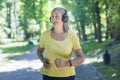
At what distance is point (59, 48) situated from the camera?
187 inches

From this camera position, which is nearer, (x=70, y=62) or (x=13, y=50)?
(x=70, y=62)

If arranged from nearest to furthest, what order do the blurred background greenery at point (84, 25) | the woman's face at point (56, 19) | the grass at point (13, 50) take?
1. the woman's face at point (56, 19)
2. the blurred background greenery at point (84, 25)
3. the grass at point (13, 50)

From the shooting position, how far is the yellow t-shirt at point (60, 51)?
474cm

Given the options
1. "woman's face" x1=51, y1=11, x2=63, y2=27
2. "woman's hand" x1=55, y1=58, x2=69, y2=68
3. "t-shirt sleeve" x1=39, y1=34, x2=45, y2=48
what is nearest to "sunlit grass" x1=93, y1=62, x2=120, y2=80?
"t-shirt sleeve" x1=39, y1=34, x2=45, y2=48

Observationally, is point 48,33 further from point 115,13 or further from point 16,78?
point 115,13

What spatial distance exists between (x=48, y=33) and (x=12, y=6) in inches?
3067

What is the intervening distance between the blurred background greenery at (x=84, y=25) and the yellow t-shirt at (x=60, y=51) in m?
11.2

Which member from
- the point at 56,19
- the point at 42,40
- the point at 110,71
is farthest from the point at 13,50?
the point at 56,19

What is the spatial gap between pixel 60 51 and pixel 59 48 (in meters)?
0.04

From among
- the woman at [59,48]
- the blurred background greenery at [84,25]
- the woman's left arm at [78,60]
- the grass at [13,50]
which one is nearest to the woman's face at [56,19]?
the woman at [59,48]

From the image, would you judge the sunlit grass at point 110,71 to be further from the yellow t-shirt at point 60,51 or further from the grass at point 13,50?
the yellow t-shirt at point 60,51

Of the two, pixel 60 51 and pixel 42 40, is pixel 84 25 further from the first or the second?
pixel 60 51

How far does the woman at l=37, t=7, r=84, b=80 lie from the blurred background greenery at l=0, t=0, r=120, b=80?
11.2 metres

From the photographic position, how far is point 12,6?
8181cm
